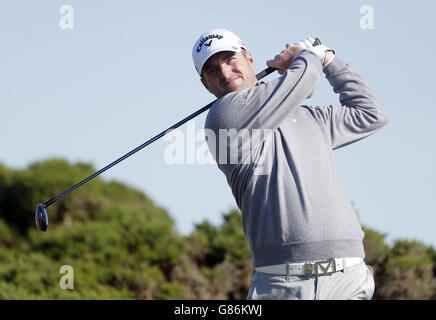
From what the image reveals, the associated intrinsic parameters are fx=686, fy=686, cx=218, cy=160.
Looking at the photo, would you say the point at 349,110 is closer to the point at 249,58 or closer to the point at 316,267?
the point at 249,58

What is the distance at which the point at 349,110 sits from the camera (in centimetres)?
291

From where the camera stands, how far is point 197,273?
771 centimetres

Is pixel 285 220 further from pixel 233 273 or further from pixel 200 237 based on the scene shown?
pixel 200 237

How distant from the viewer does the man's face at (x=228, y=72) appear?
116 inches

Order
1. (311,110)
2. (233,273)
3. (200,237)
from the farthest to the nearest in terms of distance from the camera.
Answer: (200,237) → (233,273) → (311,110)

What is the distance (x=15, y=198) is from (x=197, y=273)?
939cm

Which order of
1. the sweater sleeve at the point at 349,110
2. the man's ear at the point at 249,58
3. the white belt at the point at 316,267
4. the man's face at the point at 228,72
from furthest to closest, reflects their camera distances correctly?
1. the man's ear at the point at 249,58
2. the man's face at the point at 228,72
3. the sweater sleeve at the point at 349,110
4. the white belt at the point at 316,267

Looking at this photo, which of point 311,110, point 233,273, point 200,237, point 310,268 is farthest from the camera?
point 200,237

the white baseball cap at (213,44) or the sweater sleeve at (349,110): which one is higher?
the white baseball cap at (213,44)

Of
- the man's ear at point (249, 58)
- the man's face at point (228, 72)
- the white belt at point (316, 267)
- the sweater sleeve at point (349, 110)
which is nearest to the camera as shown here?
the white belt at point (316, 267)

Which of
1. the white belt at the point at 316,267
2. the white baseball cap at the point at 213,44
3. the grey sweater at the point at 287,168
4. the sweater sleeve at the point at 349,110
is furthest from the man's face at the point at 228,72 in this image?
the white belt at the point at 316,267

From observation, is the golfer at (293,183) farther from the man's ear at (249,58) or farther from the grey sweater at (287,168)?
the man's ear at (249,58)

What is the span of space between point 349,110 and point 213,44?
65 cm
